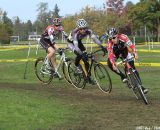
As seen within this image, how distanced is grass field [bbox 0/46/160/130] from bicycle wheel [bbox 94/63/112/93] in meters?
0.23

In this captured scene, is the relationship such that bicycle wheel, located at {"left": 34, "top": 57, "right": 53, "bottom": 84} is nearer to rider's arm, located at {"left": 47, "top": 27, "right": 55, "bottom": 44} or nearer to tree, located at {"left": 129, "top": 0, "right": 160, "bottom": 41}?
rider's arm, located at {"left": 47, "top": 27, "right": 55, "bottom": 44}

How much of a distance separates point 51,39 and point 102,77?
8.36 ft

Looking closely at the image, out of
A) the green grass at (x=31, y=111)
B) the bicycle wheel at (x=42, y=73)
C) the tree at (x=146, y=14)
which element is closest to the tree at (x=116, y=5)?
the tree at (x=146, y=14)

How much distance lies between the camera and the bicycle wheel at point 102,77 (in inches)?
521

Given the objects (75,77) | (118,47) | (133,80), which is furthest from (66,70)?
(133,80)

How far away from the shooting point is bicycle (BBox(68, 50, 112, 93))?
43.6ft

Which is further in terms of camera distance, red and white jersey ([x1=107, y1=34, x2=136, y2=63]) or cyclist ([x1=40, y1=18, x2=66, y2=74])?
cyclist ([x1=40, y1=18, x2=66, y2=74])

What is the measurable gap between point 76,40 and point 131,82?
9.55 ft

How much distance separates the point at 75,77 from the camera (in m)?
14.8

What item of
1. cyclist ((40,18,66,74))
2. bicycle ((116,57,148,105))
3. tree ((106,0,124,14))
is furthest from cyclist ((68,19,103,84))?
tree ((106,0,124,14))

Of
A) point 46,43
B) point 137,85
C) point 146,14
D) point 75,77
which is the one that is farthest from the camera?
point 146,14

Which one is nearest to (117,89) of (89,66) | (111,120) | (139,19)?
(89,66)

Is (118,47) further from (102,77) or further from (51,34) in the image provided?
(51,34)

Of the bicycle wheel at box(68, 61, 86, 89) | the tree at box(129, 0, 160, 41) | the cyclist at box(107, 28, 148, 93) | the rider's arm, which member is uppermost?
the tree at box(129, 0, 160, 41)
